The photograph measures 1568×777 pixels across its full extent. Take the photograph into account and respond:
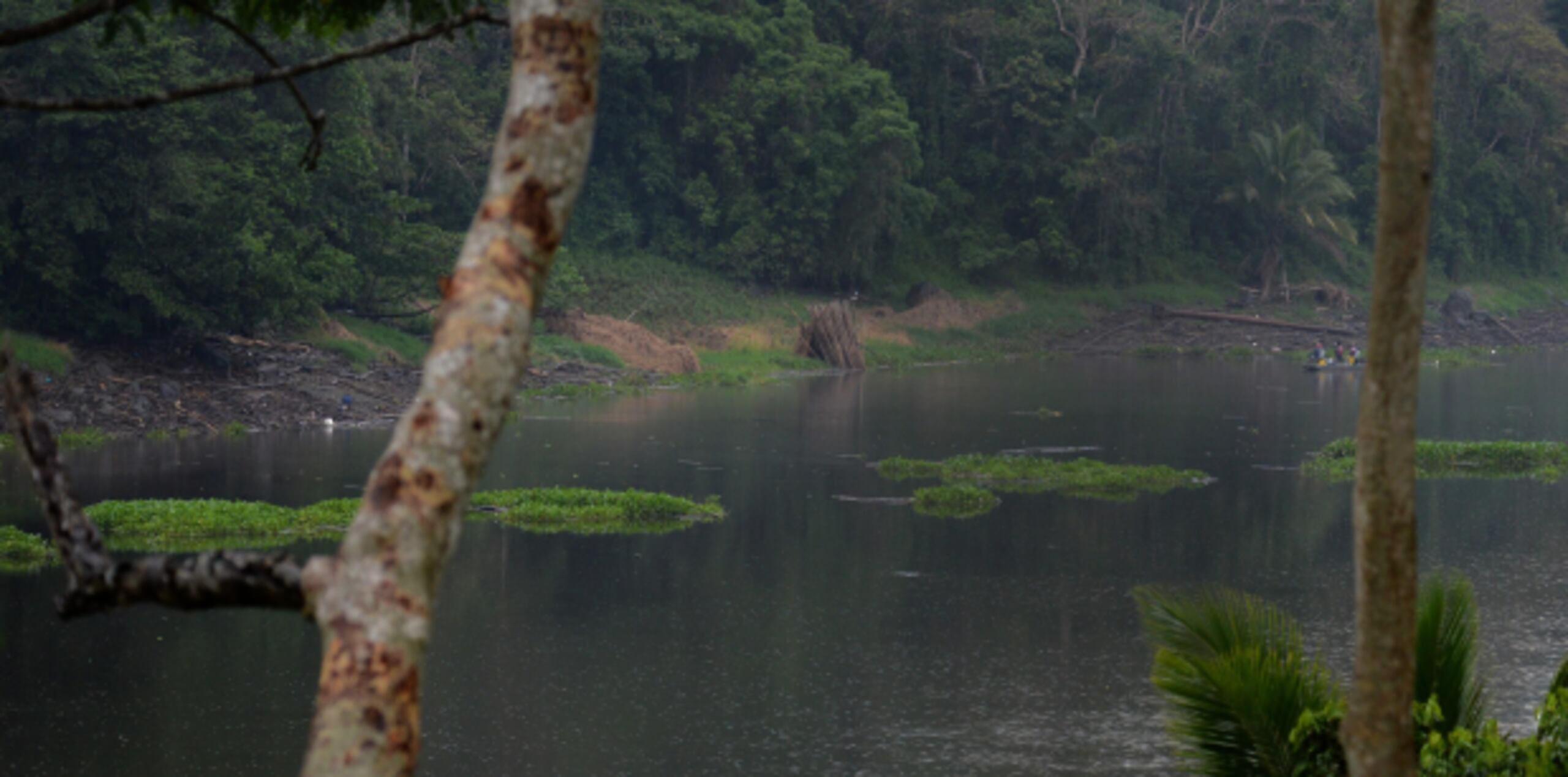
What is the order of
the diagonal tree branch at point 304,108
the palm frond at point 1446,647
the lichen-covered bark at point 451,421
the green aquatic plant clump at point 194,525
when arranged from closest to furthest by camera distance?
the lichen-covered bark at point 451,421 < the diagonal tree branch at point 304,108 < the palm frond at point 1446,647 < the green aquatic plant clump at point 194,525

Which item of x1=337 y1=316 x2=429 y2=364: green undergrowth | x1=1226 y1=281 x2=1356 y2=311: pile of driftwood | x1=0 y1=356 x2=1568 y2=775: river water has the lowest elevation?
x1=0 y1=356 x2=1568 y2=775: river water

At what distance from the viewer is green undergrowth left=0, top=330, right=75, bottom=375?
25906 millimetres

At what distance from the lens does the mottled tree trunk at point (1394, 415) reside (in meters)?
4.46

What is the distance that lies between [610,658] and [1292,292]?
45.4 meters

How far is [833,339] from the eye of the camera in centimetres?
4300

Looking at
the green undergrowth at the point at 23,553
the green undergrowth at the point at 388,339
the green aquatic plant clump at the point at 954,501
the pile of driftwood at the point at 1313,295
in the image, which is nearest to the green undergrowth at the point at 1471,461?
the green aquatic plant clump at the point at 954,501

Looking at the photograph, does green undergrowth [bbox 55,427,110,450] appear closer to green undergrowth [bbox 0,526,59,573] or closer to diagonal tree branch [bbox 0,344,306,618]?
green undergrowth [bbox 0,526,59,573]

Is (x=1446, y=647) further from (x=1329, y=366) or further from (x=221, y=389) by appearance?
(x=1329, y=366)

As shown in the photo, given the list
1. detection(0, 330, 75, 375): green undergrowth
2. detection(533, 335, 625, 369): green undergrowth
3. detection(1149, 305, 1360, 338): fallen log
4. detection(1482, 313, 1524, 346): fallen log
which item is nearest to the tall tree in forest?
detection(0, 330, 75, 375): green undergrowth

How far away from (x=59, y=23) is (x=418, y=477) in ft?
6.75

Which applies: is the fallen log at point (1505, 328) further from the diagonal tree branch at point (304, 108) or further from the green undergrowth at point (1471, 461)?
the diagonal tree branch at point (304, 108)

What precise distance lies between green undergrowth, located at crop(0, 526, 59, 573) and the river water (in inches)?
20.4

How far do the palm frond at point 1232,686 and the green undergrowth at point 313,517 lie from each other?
41.4 feet

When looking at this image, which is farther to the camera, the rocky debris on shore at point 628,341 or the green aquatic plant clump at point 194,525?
the rocky debris on shore at point 628,341
